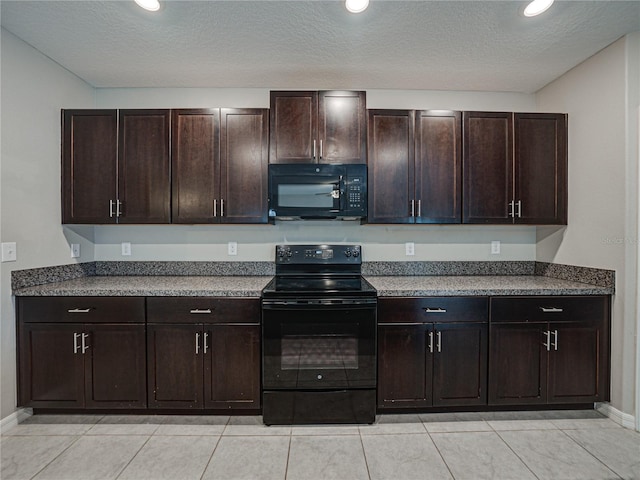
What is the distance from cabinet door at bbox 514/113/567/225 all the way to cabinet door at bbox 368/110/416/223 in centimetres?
88

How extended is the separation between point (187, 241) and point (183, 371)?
1.14m

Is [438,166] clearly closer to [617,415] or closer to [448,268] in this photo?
[448,268]

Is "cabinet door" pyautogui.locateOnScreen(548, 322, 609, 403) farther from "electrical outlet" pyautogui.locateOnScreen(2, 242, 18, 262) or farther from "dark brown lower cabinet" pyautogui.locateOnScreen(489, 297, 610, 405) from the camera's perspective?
"electrical outlet" pyautogui.locateOnScreen(2, 242, 18, 262)

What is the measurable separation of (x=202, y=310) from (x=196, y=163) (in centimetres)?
116

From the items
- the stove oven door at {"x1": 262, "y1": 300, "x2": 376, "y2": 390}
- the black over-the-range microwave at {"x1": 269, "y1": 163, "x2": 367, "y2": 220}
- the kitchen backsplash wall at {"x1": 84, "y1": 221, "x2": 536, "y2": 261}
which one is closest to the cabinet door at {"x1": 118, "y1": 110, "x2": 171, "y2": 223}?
the kitchen backsplash wall at {"x1": 84, "y1": 221, "x2": 536, "y2": 261}

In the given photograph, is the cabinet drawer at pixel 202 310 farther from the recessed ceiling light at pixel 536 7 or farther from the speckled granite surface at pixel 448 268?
the recessed ceiling light at pixel 536 7

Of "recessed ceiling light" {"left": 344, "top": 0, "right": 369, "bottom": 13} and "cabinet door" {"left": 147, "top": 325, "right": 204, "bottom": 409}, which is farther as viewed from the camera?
"cabinet door" {"left": 147, "top": 325, "right": 204, "bottom": 409}

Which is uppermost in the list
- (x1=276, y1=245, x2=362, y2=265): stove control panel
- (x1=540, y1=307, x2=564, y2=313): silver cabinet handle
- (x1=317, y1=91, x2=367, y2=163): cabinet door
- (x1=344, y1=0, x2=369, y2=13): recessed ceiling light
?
(x1=344, y1=0, x2=369, y2=13): recessed ceiling light

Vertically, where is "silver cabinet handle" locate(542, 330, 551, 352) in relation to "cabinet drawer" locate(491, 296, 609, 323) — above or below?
below

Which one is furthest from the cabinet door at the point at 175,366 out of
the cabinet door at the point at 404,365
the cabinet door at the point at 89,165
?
the cabinet door at the point at 404,365

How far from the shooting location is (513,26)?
2.03m

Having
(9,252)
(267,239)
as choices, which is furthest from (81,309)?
(267,239)

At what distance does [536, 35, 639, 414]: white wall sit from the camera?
213 centimetres

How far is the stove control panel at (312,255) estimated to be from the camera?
2.77 meters
